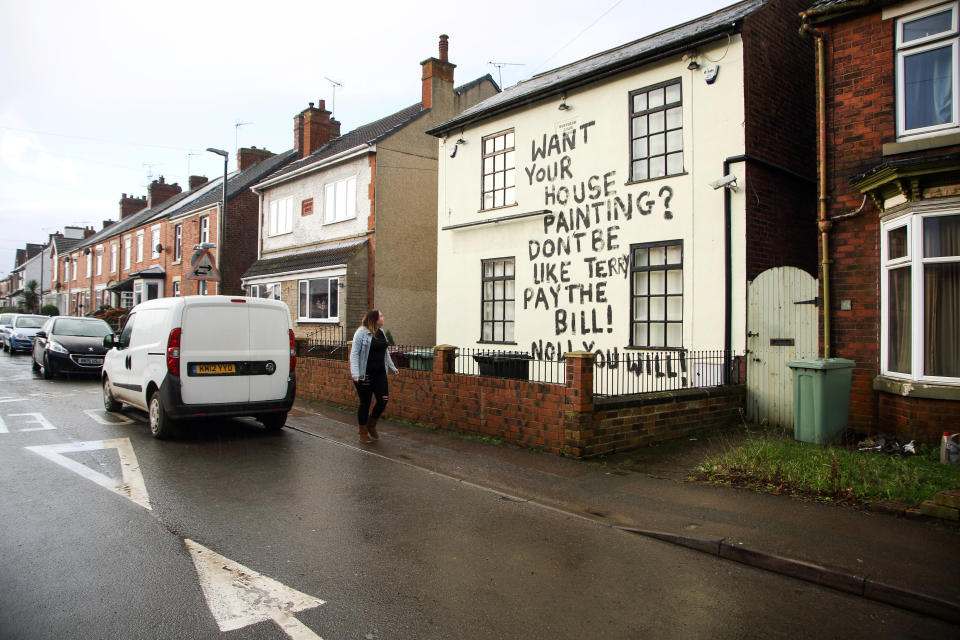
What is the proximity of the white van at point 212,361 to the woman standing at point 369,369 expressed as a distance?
3.96 ft

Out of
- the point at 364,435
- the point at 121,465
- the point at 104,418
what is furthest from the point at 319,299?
the point at 121,465

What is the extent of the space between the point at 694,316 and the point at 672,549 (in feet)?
20.4

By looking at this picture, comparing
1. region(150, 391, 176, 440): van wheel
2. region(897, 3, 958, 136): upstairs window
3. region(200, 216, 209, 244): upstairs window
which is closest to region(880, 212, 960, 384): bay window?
region(897, 3, 958, 136): upstairs window

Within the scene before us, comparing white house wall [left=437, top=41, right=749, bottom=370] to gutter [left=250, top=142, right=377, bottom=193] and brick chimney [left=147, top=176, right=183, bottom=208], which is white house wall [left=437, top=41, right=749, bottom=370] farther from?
brick chimney [left=147, top=176, right=183, bottom=208]

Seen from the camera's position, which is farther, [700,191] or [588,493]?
[700,191]

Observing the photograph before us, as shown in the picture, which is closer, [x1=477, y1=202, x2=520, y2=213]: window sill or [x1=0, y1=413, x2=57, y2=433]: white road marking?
[x1=0, y1=413, x2=57, y2=433]: white road marking

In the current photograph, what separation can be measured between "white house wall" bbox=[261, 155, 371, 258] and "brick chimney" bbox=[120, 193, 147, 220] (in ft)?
102

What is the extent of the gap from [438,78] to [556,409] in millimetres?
16465

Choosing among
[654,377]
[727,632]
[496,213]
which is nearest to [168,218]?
[496,213]

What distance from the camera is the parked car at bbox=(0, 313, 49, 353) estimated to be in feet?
77.0

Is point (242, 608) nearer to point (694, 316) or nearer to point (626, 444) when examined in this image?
point (626, 444)

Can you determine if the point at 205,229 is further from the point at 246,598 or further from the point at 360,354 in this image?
the point at 246,598

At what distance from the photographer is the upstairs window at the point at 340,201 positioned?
20.2 meters

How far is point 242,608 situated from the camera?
3590 mm
